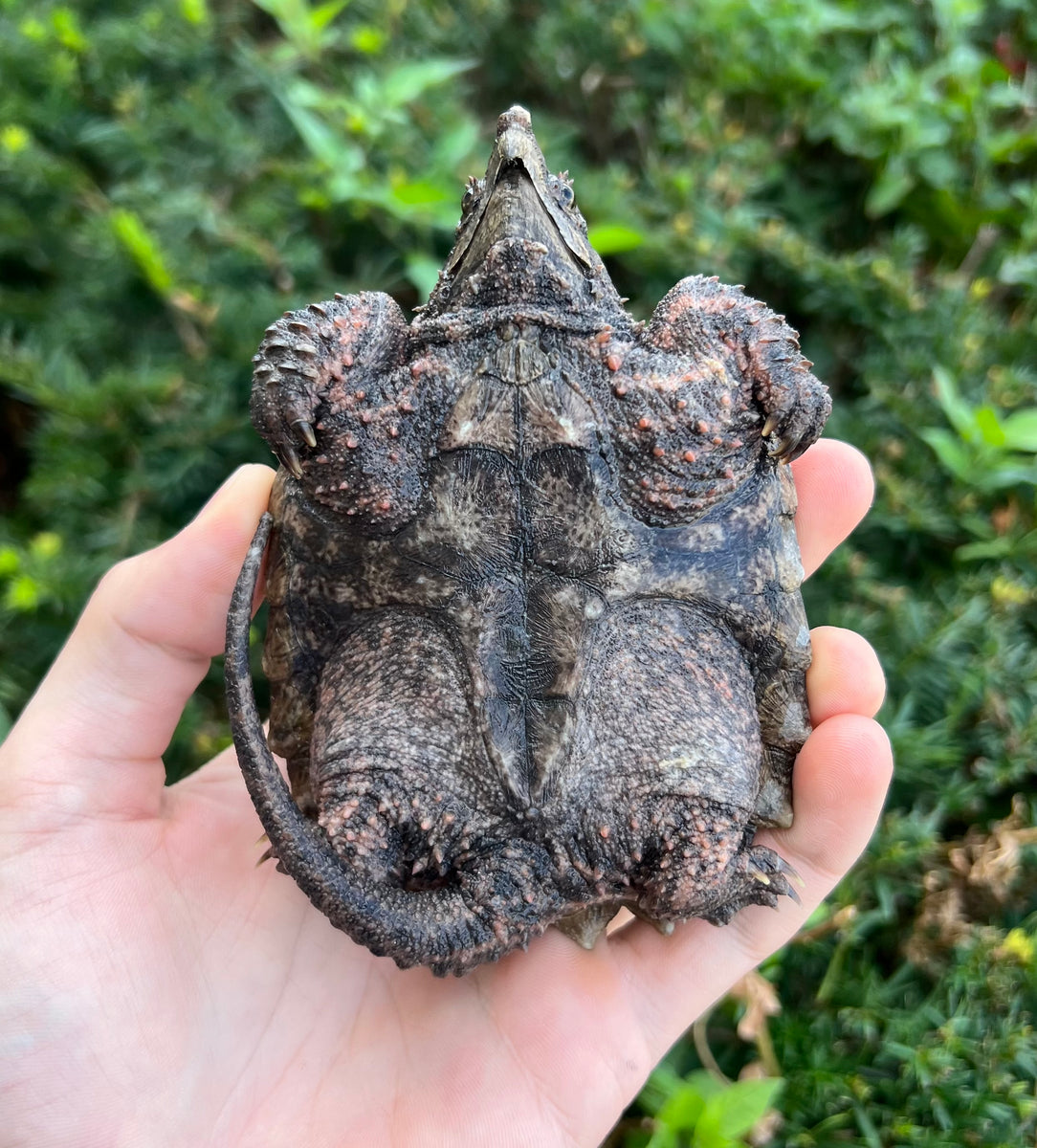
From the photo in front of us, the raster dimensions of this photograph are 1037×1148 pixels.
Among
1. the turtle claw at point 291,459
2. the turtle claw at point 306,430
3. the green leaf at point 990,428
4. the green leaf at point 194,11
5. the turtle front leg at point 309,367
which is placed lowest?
the turtle claw at point 291,459

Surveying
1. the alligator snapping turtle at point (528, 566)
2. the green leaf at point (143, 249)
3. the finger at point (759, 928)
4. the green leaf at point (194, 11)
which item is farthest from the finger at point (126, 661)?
the green leaf at point (194, 11)

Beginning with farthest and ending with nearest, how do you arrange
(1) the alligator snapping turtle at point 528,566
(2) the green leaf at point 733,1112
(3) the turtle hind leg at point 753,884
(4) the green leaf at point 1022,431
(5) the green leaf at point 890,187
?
(5) the green leaf at point 890,187
(4) the green leaf at point 1022,431
(2) the green leaf at point 733,1112
(3) the turtle hind leg at point 753,884
(1) the alligator snapping turtle at point 528,566

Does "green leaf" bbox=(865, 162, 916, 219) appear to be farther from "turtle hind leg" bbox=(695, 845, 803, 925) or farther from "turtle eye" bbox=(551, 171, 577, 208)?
"turtle hind leg" bbox=(695, 845, 803, 925)

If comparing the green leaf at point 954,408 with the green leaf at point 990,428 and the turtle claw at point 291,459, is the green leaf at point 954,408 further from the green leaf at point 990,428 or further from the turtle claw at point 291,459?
the turtle claw at point 291,459

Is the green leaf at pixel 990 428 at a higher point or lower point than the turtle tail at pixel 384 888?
higher

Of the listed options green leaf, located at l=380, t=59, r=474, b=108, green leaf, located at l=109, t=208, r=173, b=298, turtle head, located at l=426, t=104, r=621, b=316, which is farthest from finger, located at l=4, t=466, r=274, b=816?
green leaf, located at l=380, t=59, r=474, b=108

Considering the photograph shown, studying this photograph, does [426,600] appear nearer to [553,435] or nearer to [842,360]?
[553,435]
